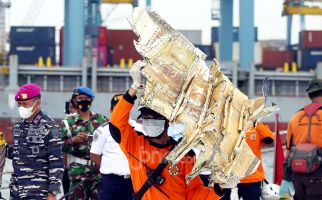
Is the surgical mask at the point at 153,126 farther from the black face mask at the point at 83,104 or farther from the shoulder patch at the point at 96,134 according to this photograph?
the black face mask at the point at 83,104

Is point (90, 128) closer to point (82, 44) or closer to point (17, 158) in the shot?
point (17, 158)

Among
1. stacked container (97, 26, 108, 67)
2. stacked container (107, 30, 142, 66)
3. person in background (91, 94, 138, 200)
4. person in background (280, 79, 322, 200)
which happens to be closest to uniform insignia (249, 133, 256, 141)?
person in background (280, 79, 322, 200)

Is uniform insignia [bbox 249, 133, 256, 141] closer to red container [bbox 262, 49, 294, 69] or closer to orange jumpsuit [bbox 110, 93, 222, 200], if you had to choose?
orange jumpsuit [bbox 110, 93, 222, 200]

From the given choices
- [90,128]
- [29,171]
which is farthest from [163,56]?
[90,128]

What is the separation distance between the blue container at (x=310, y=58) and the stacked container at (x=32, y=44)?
15.1 m

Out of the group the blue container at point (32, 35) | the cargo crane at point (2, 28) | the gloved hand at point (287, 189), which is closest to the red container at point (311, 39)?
the blue container at point (32, 35)

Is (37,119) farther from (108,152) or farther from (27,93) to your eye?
(108,152)

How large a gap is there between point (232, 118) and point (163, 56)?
1.83 feet

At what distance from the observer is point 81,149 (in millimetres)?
9227

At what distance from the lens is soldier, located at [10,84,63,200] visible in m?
7.14

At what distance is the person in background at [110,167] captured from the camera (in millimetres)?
8648

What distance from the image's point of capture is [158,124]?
5609mm

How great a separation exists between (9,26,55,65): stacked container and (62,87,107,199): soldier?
3801 centimetres

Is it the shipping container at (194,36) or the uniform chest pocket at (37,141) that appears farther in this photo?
the shipping container at (194,36)
